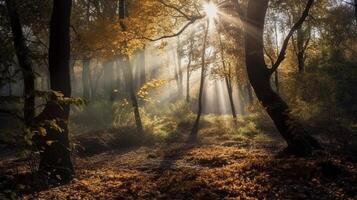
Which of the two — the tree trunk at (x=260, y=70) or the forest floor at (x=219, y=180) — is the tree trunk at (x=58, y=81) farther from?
the tree trunk at (x=260, y=70)

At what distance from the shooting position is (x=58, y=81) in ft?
34.5

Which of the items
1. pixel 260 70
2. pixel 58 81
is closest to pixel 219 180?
pixel 260 70

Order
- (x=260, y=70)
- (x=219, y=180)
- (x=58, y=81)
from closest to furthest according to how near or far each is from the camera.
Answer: (x=219, y=180)
(x=58, y=81)
(x=260, y=70)

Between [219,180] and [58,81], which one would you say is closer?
[219,180]

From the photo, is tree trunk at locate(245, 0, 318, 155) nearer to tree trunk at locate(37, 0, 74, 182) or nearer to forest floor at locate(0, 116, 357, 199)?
forest floor at locate(0, 116, 357, 199)

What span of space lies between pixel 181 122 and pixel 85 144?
8.82m

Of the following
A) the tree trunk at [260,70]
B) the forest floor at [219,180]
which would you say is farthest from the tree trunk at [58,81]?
the tree trunk at [260,70]

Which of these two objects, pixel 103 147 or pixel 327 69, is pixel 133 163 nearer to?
pixel 103 147

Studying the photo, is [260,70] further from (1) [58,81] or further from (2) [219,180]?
(1) [58,81]

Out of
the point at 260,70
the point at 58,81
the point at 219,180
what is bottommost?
the point at 219,180

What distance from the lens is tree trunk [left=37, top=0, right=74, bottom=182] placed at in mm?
10156

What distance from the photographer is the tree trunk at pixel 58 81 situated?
1016 centimetres

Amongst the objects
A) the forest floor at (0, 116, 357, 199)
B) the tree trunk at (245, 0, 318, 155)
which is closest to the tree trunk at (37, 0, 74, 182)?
the forest floor at (0, 116, 357, 199)

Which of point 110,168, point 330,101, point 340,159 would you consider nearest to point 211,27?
point 330,101
